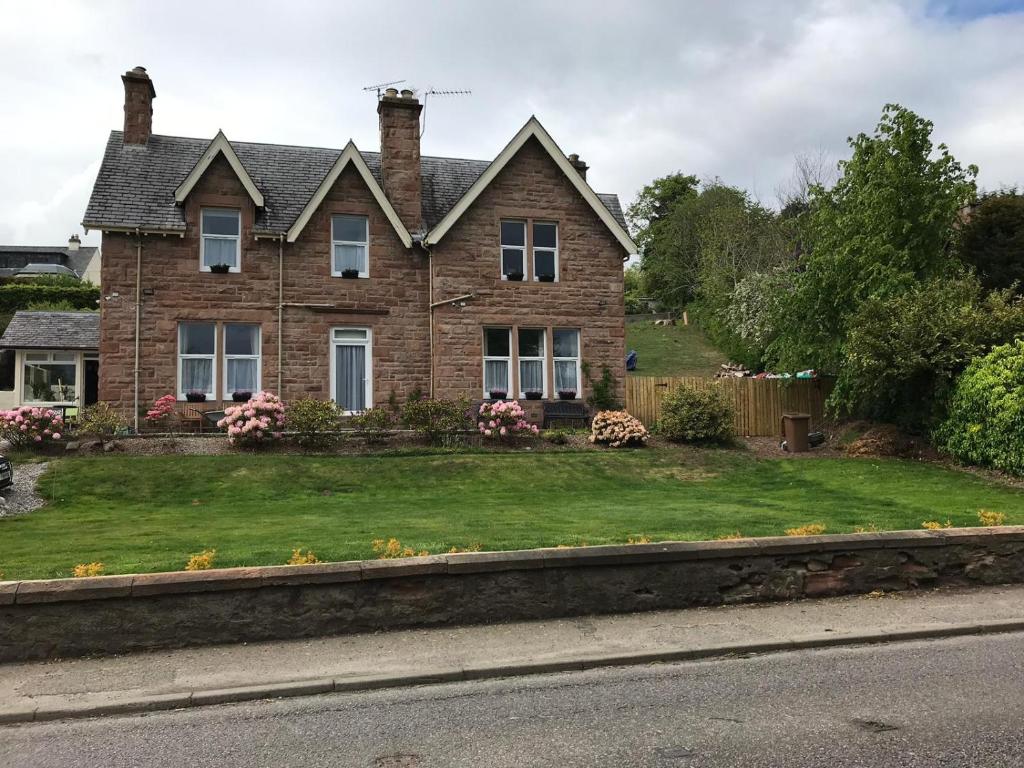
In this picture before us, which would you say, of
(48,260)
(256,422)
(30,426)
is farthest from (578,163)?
(48,260)

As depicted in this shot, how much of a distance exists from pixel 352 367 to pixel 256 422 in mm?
4992

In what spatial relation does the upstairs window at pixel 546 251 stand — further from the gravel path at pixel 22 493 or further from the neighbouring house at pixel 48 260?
the neighbouring house at pixel 48 260

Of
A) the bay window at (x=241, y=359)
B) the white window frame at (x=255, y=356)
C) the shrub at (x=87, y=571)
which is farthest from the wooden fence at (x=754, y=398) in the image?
the shrub at (x=87, y=571)

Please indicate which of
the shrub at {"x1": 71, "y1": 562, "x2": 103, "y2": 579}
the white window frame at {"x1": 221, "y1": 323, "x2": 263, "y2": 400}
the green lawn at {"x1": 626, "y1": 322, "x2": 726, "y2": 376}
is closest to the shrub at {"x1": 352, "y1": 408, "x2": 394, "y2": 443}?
the white window frame at {"x1": 221, "y1": 323, "x2": 263, "y2": 400}

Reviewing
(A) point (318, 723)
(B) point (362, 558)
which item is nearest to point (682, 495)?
(B) point (362, 558)

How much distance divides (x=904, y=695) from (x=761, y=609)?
87.2 inches

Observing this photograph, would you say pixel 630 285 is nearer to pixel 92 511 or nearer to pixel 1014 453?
pixel 1014 453

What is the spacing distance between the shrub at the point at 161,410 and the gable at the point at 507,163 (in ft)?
27.4

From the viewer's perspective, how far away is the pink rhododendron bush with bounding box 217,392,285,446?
1850cm

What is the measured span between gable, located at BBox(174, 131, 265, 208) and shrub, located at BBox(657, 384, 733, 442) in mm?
12918

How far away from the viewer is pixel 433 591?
718cm

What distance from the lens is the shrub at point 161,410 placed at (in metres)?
20.9

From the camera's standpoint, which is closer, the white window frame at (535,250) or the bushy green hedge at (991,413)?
the bushy green hedge at (991,413)

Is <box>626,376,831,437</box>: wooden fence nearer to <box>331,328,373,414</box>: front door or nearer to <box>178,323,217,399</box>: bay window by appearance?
<box>331,328,373,414</box>: front door
